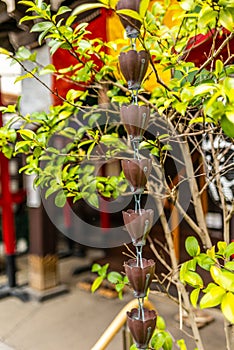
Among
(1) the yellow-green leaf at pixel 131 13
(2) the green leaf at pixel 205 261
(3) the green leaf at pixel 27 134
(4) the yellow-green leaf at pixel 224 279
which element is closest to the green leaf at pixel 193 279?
(2) the green leaf at pixel 205 261

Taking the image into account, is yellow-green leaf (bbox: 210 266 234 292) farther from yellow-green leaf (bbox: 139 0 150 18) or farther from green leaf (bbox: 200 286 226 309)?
yellow-green leaf (bbox: 139 0 150 18)

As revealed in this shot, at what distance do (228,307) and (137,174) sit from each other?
47 centimetres

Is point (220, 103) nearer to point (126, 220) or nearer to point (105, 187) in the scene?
point (126, 220)

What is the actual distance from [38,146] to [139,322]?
967 millimetres

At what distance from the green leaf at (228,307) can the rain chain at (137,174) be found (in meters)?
0.32

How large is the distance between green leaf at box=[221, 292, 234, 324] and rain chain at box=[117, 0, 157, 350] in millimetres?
323

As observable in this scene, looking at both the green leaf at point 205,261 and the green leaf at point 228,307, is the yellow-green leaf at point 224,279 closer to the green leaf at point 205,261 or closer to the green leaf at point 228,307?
the green leaf at point 228,307

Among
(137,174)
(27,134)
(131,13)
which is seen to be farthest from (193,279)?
(27,134)

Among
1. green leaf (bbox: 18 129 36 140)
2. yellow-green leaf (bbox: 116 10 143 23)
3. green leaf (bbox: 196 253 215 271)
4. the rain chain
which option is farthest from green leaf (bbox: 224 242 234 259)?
green leaf (bbox: 18 129 36 140)

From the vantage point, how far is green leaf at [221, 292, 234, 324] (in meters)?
0.91

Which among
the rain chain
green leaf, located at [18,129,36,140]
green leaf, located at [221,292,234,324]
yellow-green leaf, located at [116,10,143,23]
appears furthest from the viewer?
green leaf, located at [18,129,36,140]

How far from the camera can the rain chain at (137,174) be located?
45.3 inches

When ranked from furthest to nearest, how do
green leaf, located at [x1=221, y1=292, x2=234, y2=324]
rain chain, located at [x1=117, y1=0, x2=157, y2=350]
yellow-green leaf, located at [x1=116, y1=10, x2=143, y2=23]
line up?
rain chain, located at [x1=117, y1=0, x2=157, y2=350] → yellow-green leaf, located at [x1=116, y1=10, x2=143, y2=23] → green leaf, located at [x1=221, y1=292, x2=234, y2=324]

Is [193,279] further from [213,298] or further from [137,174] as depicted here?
[137,174]
